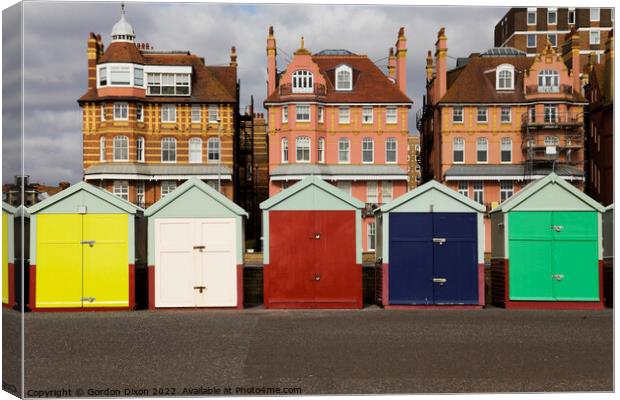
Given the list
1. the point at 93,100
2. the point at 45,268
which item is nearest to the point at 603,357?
the point at 93,100

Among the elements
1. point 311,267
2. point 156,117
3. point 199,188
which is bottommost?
point 311,267

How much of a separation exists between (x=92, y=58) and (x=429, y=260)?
23.1 ft

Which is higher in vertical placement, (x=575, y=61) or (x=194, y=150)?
(x=575, y=61)

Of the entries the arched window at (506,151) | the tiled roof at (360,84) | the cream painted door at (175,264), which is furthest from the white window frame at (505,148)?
the cream painted door at (175,264)

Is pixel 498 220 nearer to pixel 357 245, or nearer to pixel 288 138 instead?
pixel 357 245

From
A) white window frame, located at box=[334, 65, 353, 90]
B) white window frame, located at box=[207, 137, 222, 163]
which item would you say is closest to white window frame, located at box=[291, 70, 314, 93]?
white window frame, located at box=[334, 65, 353, 90]

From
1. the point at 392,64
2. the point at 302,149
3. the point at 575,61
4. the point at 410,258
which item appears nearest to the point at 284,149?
the point at 302,149

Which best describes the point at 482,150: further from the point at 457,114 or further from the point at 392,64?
the point at 392,64

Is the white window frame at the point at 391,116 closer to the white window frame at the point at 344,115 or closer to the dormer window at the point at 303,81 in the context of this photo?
the white window frame at the point at 344,115

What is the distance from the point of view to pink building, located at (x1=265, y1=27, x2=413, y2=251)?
45.4ft

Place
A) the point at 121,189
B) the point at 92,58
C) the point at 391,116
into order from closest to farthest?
the point at 92,58
the point at 391,116
the point at 121,189

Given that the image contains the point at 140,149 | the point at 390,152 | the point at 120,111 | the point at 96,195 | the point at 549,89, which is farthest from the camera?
the point at 96,195

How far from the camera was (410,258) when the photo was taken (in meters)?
16.4

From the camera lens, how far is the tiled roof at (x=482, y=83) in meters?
14.6
